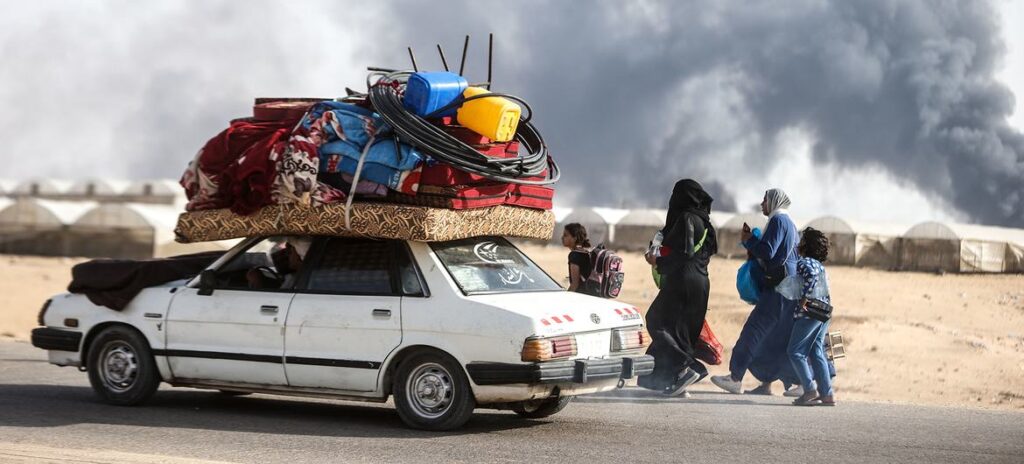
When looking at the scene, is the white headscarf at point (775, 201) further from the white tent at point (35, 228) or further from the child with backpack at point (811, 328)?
the white tent at point (35, 228)

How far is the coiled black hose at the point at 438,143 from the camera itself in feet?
29.3

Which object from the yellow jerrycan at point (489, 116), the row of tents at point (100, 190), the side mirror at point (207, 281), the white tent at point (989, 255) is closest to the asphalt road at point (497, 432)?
the side mirror at point (207, 281)

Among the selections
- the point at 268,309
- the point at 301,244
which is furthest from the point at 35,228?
the point at 268,309

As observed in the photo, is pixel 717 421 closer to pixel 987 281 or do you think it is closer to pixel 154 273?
pixel 154 273

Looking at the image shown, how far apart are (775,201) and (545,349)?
400cm

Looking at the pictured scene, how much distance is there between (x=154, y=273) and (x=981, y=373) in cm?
1273

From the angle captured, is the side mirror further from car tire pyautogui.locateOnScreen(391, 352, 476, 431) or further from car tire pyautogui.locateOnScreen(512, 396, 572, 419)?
car tire pyautogui.locateOnScreen(512, 396, 572, 419)

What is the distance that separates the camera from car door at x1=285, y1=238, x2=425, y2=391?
8.77 m

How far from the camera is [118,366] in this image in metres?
9.89

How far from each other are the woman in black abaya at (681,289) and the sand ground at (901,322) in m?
2.76

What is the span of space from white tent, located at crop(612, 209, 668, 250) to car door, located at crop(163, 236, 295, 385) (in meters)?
51.6

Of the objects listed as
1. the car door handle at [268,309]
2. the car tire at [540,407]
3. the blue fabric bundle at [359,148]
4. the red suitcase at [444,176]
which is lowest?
the car tire at [540,407]

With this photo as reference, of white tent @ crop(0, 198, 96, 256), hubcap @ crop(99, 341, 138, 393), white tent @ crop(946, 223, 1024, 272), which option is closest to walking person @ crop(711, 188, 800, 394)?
hubcap @ crop(99, 341, 138, 393)

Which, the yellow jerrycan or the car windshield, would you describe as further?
the yellow jerrycan
